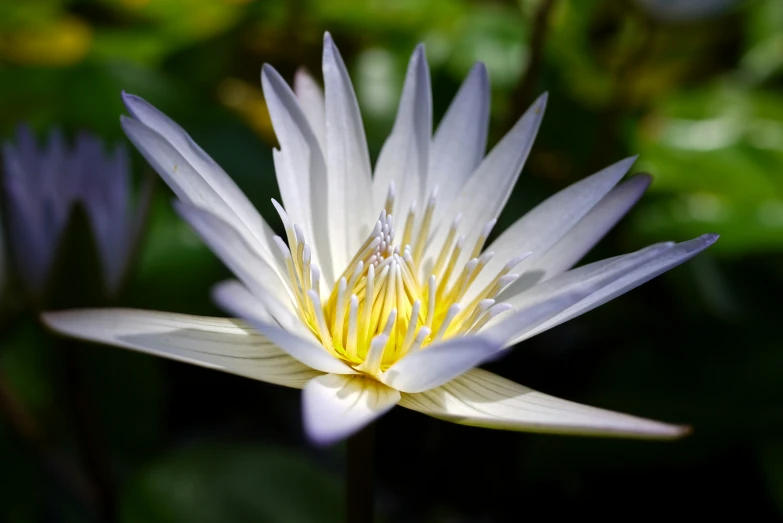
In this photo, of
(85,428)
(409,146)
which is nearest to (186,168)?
(409,146)

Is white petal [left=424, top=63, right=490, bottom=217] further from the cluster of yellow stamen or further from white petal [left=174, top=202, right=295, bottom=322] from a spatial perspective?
white petal [left=174, top=202, right=295, bottom=322]

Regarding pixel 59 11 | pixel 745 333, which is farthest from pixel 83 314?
pixel 59 11

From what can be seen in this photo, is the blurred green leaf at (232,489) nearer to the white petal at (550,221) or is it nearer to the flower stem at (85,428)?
the flower stem at (85,428)

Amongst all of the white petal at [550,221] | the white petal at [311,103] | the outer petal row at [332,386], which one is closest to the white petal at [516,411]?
the outer petal row at [332,386]

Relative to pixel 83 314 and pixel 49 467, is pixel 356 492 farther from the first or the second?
pixel 49 467

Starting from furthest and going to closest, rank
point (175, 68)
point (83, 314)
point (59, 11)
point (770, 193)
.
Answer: point (59, 11), point (175, 68), point (770, 193), point (83, 314)

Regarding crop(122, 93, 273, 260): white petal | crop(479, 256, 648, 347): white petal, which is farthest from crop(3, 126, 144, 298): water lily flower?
crop(479, 256, 648, 347): white petal
